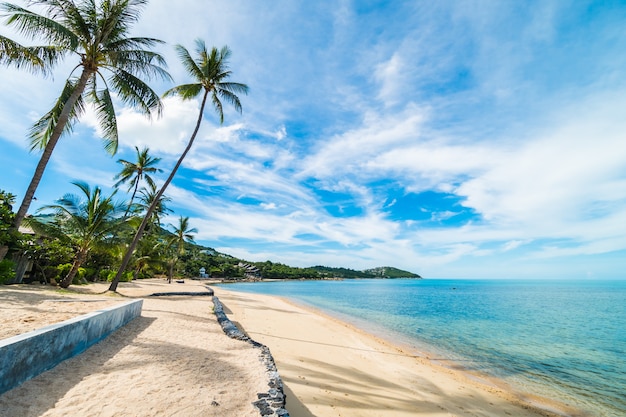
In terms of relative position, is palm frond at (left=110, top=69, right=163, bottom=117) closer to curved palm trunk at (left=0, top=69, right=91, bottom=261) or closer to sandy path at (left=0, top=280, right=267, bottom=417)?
curved palm trunk at (left=0, top=69, right=91, bottom=261)

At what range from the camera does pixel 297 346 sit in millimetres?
8922

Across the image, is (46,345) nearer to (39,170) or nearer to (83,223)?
(39,170)

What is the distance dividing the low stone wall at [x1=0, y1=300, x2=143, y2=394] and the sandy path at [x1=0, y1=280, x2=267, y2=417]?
0.39ft

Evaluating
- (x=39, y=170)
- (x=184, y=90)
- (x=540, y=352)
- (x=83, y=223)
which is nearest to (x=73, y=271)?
(x=83, y=223)

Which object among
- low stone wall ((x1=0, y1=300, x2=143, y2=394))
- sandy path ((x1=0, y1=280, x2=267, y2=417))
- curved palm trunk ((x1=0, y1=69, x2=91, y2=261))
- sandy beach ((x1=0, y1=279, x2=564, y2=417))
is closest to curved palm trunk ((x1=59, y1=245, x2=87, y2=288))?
curved palm trunk ((x1=0, y1=69, x2=91, y2=261))

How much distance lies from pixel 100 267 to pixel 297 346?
20.0m

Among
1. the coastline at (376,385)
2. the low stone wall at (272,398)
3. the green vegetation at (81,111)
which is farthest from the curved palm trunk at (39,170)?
the low stone wall at (272,398)

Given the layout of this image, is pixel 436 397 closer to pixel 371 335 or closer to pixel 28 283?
pixel 371 335

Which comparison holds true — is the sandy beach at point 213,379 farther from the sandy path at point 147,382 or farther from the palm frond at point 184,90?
the palm frond at point 184,90

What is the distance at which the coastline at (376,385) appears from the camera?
5.16 m

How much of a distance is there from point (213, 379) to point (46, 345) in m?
2.32

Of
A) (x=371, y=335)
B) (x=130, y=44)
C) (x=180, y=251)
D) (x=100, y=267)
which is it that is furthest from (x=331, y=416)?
(x=180, y=251)

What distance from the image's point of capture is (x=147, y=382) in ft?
13.2

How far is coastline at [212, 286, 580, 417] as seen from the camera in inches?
203
